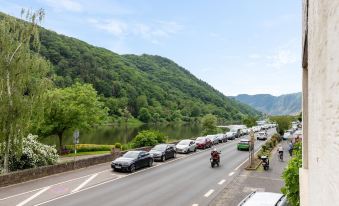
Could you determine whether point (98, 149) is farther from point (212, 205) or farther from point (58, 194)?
point (212, 205)

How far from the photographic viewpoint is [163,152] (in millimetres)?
33312

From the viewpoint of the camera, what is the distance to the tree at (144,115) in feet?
558

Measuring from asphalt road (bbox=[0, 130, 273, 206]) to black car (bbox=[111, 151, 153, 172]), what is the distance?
516 mm

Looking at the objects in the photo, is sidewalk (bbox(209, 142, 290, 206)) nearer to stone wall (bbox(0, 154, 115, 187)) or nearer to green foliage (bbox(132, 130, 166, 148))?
stone wall (bbox(0, 154, 115, 187))

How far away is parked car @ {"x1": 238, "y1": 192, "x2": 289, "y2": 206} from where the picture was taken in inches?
435

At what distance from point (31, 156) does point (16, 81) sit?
520 cm

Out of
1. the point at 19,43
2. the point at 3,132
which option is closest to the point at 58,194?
the point at 3,132

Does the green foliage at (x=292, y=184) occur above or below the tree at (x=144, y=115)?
below

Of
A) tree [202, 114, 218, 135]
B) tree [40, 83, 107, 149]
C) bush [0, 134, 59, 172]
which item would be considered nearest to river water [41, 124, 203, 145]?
tree [40, 83, 107, 149]

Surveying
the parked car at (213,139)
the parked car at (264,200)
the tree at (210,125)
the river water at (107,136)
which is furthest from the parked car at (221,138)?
the parked car at (264,200)

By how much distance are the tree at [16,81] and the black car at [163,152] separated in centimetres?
1253

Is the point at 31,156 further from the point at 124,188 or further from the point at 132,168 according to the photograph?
the point at 124,188

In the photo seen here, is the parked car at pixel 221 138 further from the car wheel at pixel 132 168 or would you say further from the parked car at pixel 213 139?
the car wheel at pixel 132 168

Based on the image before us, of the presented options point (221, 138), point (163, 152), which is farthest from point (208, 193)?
point (221, 138)
